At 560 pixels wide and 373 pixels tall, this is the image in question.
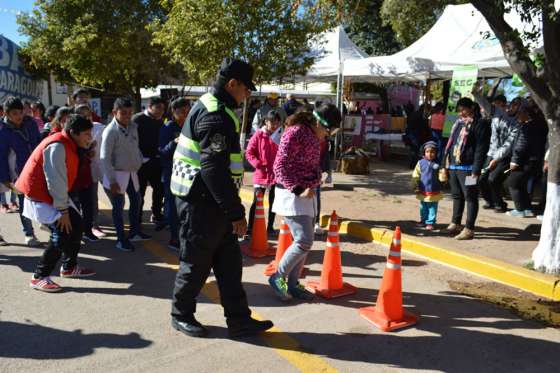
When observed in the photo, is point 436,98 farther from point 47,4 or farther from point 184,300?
point 184,300

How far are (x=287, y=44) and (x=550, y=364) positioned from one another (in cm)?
875

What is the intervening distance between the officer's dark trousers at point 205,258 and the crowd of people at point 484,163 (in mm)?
3971

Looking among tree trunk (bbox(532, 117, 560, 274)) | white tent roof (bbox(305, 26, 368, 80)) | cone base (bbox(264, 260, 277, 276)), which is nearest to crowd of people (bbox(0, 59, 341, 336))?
cone base (bbox(264, 260, 277, 276))

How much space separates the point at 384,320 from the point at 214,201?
175cm

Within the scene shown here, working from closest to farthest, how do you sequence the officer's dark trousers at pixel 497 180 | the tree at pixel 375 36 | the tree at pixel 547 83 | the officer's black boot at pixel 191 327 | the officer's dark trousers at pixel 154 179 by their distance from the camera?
the officer's black boot at pixel 191 327 → the tree at pixel 547 83 → the officer's dark trousers at pixel 154 179 → the officer's dark trousers at pixel 497 180 → the tree at pixel 375 36

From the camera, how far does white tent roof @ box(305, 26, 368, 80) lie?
14.1 metres

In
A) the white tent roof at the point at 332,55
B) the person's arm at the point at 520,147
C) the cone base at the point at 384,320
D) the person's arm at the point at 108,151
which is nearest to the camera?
the cone base at the point at 384,320

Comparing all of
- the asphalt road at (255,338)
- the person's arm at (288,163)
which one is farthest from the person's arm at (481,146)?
Answer: the person's arm at (288,163)

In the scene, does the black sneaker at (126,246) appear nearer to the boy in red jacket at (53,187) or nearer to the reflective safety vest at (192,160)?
the boy in red jacket at (53,187)

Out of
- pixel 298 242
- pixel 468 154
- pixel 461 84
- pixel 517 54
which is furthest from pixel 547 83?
pixel 461 84

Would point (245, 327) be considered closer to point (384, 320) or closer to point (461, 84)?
point (384, 320)

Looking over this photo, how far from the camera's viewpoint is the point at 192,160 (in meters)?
3.51

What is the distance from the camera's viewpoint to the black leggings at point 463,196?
21.1 feet

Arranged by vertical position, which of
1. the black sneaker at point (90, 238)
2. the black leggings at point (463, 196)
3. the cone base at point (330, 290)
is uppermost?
the black leggings at point (463, 196)
